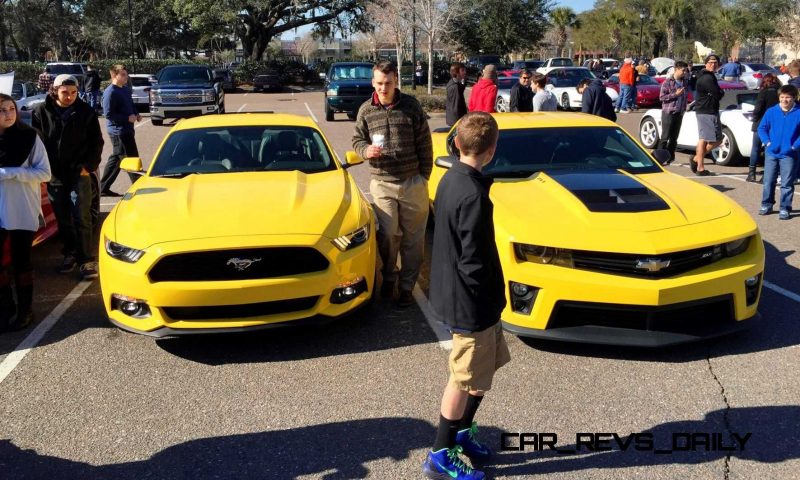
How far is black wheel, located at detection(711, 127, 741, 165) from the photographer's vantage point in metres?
11.6

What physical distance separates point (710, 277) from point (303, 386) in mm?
2521

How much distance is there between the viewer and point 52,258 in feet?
22.0

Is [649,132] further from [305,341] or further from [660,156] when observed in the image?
[305,341]

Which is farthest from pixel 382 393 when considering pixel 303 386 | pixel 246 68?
pixel 246 68

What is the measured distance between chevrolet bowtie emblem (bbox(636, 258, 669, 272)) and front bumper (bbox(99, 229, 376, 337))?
1.83m

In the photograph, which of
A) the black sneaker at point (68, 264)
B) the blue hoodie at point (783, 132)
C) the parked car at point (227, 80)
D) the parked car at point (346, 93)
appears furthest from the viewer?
the parked car at point (227, 80)

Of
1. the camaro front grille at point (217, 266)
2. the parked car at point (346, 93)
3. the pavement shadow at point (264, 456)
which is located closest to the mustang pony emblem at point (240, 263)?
the camaro front grille at point (217, 266)

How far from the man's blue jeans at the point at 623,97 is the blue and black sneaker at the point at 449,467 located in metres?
21.8

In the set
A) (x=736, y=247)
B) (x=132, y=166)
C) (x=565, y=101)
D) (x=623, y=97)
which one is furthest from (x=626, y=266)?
(x=565, y=101)

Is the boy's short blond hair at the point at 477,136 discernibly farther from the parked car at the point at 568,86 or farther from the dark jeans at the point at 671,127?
the parked car at the point at 568,86

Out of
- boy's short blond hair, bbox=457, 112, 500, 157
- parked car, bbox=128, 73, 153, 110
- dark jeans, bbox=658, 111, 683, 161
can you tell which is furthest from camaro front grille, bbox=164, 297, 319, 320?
parked car, bbox=128, 73, 153, 110

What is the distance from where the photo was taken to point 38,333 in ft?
16.0

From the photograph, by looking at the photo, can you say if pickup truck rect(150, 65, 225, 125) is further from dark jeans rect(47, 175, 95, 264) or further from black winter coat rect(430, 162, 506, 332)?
black winter coat rect(430, 162, 506, 332)

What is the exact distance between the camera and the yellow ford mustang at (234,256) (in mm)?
4184
